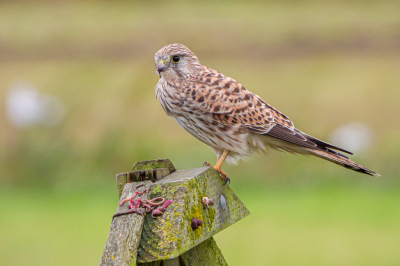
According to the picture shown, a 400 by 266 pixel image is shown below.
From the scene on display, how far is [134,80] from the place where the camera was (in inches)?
185

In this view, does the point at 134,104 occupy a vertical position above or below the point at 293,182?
above

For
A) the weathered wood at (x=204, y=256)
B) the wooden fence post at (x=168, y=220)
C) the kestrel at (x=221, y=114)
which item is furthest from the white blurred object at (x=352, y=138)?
the wooden fence post at (x=168, y=220)

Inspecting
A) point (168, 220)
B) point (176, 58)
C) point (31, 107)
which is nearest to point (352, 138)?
point (176, 58)

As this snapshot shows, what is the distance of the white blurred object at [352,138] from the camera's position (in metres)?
4.84

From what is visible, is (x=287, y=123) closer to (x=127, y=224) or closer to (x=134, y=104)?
(x=127, y=224)

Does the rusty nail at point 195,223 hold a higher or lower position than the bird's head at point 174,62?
lower

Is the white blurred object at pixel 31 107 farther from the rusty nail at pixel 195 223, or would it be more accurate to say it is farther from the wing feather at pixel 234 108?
the rusty nail at pixel 195 223

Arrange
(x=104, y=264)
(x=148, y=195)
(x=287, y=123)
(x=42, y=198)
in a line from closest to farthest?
(x=104, y=264)
(x=148, y=195)
(x=287, y=123)
(x=42, y=198)

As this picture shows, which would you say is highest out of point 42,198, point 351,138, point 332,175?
point 351,138

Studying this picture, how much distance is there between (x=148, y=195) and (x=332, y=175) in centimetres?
357

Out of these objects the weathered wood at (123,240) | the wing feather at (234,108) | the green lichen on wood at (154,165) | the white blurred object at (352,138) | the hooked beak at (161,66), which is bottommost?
the weathered wood at (123,240)

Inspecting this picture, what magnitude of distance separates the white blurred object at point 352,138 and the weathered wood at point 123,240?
12.6ft

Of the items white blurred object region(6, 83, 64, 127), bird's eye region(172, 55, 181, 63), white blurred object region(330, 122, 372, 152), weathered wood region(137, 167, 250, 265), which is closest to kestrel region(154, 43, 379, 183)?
bird's eye region(172, 55, 181, 63)

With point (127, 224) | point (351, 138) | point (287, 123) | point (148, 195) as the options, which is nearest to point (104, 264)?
point (127, 224)
